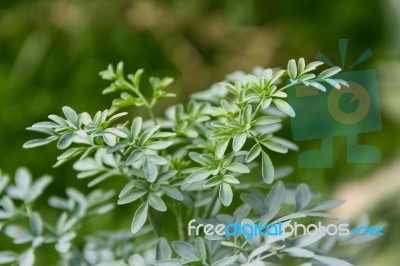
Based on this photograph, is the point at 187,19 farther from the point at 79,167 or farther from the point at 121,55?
the point at 79,167

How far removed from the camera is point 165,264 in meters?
0.51

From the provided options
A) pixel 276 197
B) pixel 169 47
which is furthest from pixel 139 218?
pixel 169 47

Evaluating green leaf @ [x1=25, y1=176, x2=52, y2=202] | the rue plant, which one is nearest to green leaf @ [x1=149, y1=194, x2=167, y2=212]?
the rue plant

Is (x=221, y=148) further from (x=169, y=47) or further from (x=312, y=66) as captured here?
(x=169, y=47)

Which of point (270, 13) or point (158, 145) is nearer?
point (158, 145)

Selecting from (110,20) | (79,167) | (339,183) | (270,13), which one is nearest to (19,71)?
(110,20)

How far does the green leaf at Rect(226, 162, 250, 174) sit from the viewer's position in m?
0.50

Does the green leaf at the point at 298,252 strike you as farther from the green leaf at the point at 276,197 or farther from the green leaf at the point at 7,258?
the green leaf at the point at 7,258

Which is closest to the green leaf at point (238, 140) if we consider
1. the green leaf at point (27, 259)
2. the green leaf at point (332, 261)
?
the green leaf at point (332, 261)

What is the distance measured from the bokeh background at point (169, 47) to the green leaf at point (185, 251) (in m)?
1.04

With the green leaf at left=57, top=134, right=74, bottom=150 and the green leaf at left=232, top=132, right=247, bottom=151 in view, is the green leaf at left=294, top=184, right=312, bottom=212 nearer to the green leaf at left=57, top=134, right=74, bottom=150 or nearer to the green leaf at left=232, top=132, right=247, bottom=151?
the green leaf at left=232, top=132, right=247, bottom=151

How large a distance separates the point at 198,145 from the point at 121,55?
1384mm

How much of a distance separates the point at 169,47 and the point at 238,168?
158 centimetres

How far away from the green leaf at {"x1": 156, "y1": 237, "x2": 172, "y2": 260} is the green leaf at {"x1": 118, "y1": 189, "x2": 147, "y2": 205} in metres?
0.06
